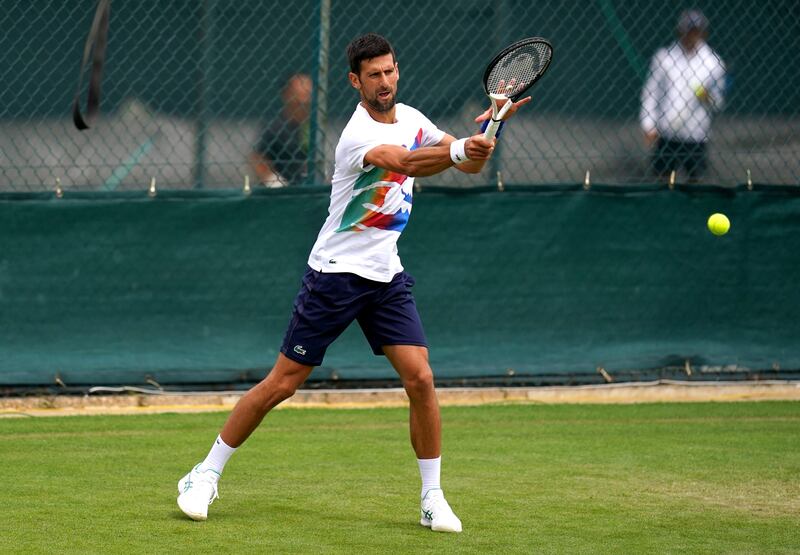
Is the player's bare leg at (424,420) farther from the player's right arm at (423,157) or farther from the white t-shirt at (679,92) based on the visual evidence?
the white t-shirt at (679,92)

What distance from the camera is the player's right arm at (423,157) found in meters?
4.62

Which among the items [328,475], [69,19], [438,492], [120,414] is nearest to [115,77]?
[69,19]

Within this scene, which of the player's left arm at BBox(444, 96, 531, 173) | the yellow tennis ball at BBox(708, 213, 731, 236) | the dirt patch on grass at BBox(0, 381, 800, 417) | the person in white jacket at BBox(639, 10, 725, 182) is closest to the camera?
the player's left arm at BBox(444, 96, 531, 173)

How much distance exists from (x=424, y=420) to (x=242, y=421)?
695mm

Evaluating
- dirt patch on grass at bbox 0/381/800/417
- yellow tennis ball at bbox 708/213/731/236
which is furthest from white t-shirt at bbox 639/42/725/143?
dirt patch on grass at bbox 0/381/800/417

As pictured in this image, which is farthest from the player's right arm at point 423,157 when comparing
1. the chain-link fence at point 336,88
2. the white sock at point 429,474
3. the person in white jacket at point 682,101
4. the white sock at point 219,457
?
the person in white jacket at point 682,101

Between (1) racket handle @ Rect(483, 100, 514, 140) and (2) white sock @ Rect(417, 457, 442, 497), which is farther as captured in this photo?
(2) white sock @ Rect(417, 457, 442, 497)

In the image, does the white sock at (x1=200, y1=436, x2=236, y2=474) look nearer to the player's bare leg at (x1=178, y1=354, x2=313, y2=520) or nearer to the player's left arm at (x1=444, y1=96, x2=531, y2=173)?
the player's bare leg at (x1=178, y1=354, x2=313, y2=520)

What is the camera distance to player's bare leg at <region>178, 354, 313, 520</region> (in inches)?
200

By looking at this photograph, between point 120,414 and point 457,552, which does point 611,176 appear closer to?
Answer: point 120,414

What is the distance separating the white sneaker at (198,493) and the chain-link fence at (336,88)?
3.17m

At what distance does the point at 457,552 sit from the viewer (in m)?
4.57

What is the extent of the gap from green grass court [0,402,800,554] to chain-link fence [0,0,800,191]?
1508mm

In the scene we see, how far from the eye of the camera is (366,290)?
509 centimetres
